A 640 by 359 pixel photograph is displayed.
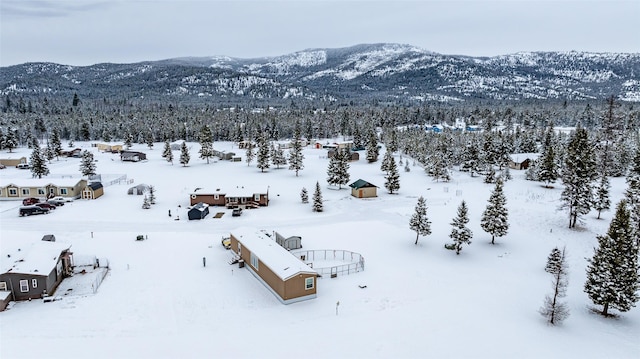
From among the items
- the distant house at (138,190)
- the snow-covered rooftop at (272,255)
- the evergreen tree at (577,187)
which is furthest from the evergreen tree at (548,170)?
the distant house at (138,190)

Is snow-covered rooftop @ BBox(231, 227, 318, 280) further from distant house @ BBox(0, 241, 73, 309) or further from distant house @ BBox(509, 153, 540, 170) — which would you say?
distant house @ BBox(509, 153, 540, 170)

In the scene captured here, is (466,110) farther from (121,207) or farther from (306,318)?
(306,318)

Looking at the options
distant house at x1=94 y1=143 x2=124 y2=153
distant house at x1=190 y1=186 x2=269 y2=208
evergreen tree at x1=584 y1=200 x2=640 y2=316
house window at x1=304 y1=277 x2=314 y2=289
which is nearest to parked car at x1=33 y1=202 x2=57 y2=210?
distant house at x1=190 y1=186 x2=269 y2=208

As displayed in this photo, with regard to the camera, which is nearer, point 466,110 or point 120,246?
point 120,246

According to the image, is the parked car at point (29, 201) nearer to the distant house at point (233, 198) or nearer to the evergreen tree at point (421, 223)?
the distant house at point (233, 198)

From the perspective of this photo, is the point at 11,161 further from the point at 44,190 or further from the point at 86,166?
the point at 44,190

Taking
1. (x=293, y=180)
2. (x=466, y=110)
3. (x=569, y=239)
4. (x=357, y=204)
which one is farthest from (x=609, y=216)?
(x=466, y=110)

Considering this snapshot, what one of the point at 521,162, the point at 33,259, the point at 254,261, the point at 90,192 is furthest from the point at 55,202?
the point at 521,162

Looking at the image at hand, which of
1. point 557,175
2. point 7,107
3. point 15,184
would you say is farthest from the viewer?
point 7,107
